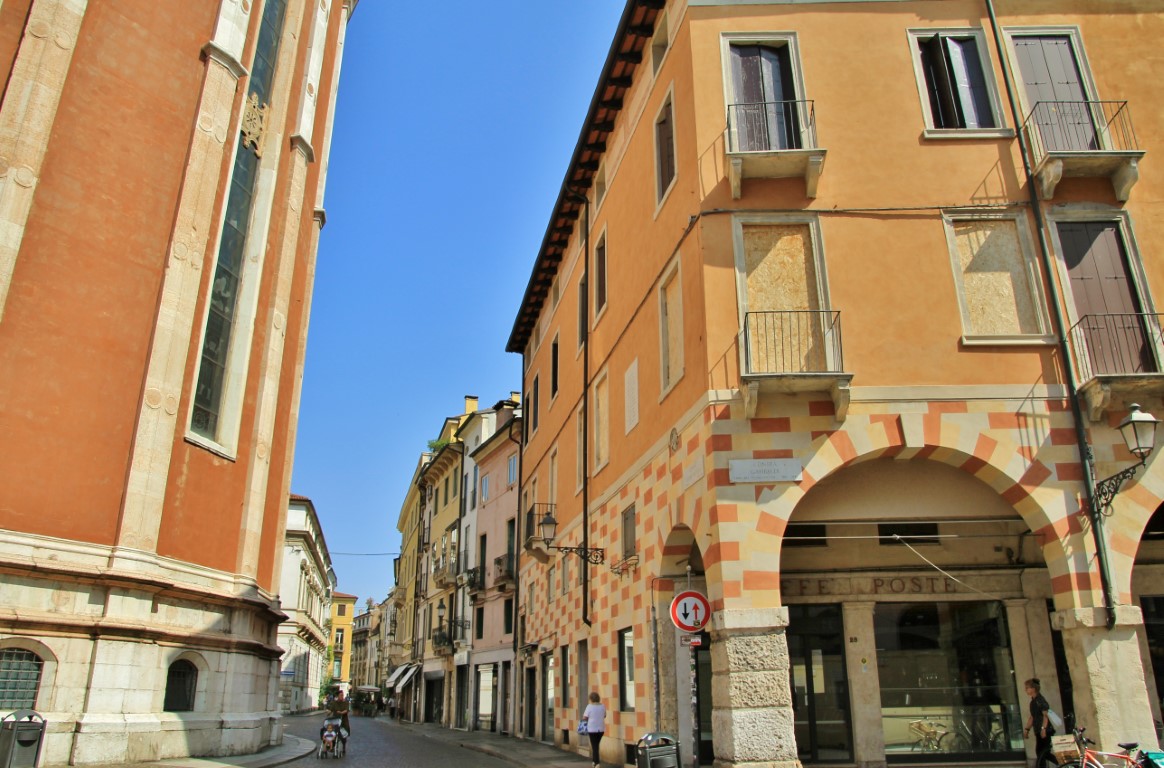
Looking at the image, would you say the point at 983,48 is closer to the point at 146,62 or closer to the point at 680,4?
the point at 680,4

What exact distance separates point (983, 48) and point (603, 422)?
10453mm

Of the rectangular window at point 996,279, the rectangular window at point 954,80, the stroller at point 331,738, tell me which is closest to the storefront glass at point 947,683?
the rectangular window at point 996,279

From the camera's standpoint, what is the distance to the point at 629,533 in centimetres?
1673

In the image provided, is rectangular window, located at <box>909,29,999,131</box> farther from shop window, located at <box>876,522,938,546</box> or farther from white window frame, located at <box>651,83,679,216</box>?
shop window, located at <box>876,522,938,546</box>

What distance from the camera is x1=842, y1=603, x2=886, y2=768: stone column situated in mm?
13977

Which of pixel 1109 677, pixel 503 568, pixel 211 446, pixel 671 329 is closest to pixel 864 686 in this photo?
pixel 1109 677

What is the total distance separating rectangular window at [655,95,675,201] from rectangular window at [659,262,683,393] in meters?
1.71

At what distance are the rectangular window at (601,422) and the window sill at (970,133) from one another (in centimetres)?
855

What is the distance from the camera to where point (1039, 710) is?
459 inches

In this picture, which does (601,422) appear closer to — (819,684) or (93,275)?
(819,684)

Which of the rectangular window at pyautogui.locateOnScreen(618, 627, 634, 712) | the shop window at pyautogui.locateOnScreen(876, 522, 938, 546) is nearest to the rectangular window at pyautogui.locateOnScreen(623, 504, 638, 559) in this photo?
the rectangular window at pyautogui.locateOnScreen(618, 627, 634, 712)

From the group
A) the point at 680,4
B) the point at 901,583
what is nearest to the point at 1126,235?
the point at 901,583

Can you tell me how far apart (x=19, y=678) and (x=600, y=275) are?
14.2m

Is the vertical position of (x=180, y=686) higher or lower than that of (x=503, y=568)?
lower
